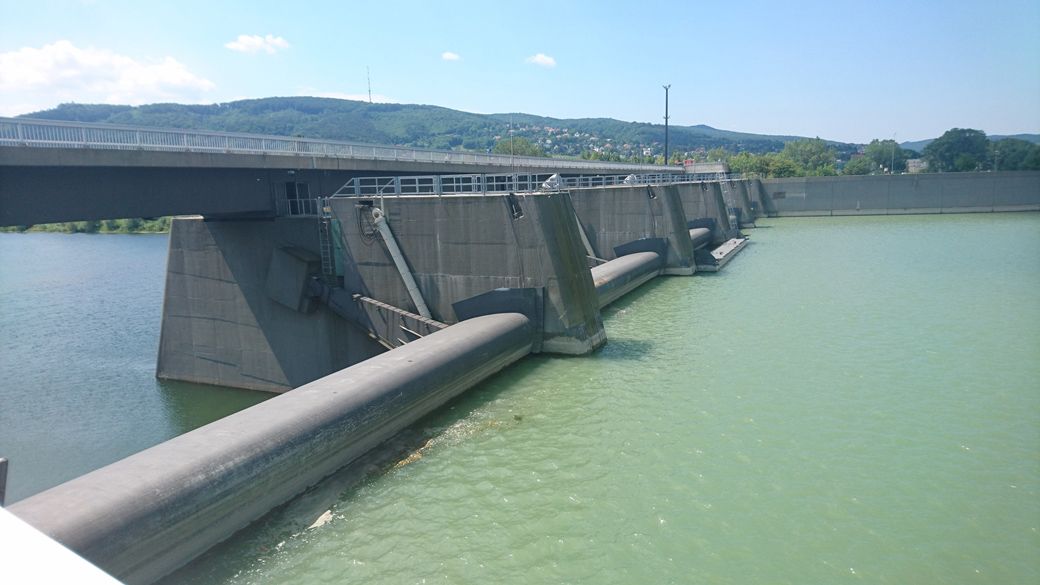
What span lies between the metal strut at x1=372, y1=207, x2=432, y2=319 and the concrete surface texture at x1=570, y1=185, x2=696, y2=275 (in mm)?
16447

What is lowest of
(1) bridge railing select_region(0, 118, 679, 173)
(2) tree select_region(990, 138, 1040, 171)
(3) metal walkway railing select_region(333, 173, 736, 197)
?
(3) metal walkway railing select_region(333, 173, 736, 197)

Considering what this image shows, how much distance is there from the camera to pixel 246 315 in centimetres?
2384

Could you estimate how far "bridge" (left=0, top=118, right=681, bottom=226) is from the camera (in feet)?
49.2

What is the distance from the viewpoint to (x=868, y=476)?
11.5m

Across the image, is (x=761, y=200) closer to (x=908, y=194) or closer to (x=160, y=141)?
(x=908, y=194)

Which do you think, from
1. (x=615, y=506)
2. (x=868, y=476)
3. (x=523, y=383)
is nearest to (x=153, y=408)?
(x=523, y=383)

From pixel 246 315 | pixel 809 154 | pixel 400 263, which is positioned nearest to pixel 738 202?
pixel 400 263

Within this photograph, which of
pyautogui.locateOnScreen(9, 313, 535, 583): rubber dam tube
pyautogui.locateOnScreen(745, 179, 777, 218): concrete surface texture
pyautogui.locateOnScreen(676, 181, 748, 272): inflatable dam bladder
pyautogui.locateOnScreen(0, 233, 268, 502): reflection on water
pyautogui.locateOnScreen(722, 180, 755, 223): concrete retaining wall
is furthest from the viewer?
pyautogui.locateOnScreen(745, 179, 777, 218): concrete surface texture

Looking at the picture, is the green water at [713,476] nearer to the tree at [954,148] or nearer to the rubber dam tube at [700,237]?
the rubber dam tube at [700,237]

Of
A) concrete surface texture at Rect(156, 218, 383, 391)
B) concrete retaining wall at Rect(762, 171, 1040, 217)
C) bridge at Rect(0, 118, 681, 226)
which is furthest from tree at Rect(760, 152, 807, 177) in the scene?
concrete surface texture at Rect(156, 218, 383, 391)

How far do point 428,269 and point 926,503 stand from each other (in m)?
13.8

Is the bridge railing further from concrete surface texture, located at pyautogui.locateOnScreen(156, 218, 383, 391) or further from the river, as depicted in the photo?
the river

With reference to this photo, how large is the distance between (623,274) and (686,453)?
54.8 feet

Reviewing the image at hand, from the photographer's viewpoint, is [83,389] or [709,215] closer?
[83,389]
